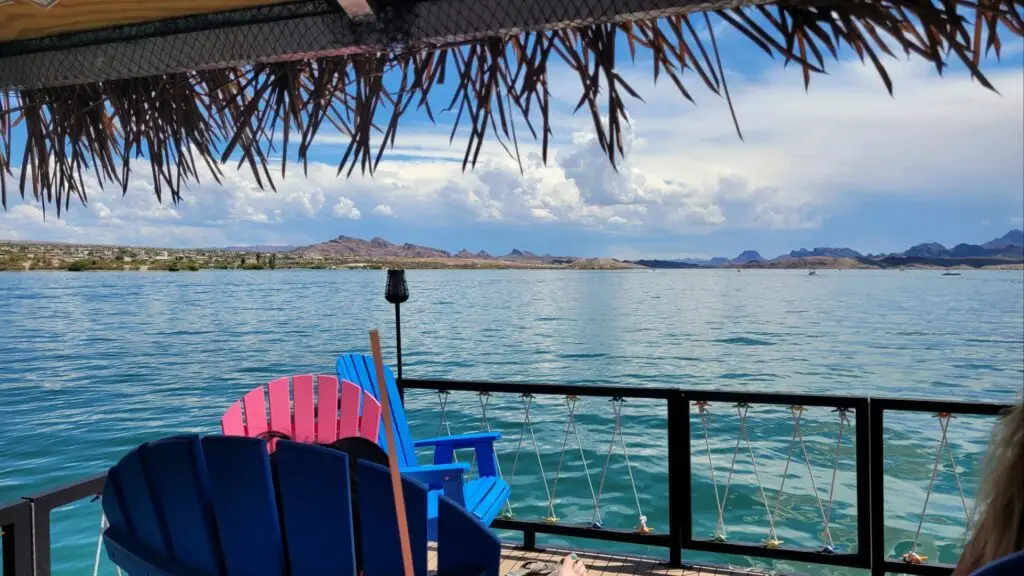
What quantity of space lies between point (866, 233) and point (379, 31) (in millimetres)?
5418

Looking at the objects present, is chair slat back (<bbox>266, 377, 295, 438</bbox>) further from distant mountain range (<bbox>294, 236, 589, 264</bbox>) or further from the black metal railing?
the black metal railing

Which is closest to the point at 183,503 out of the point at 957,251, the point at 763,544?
the point at 763,544

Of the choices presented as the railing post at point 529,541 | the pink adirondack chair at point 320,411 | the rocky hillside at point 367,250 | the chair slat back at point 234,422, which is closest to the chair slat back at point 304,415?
the pink adirondack chair at point 320,411

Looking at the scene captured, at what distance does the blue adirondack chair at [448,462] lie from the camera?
296 centimetres

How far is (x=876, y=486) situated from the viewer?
2982mm

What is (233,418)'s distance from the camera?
109 inches

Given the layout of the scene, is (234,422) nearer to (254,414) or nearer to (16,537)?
(254,414)

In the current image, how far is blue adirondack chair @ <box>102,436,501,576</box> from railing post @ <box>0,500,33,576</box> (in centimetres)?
65

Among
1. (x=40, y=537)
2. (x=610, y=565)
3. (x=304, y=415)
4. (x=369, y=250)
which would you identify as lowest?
(x=610, y=565)

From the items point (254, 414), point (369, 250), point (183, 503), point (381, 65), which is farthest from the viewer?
point (369, 250)

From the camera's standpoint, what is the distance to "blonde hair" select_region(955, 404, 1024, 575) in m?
1.02

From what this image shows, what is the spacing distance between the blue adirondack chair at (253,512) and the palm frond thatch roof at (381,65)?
0.91 m

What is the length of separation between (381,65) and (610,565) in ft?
7.85

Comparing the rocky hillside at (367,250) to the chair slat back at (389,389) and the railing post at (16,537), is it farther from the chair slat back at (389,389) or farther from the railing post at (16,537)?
the railing post at (16,537)
